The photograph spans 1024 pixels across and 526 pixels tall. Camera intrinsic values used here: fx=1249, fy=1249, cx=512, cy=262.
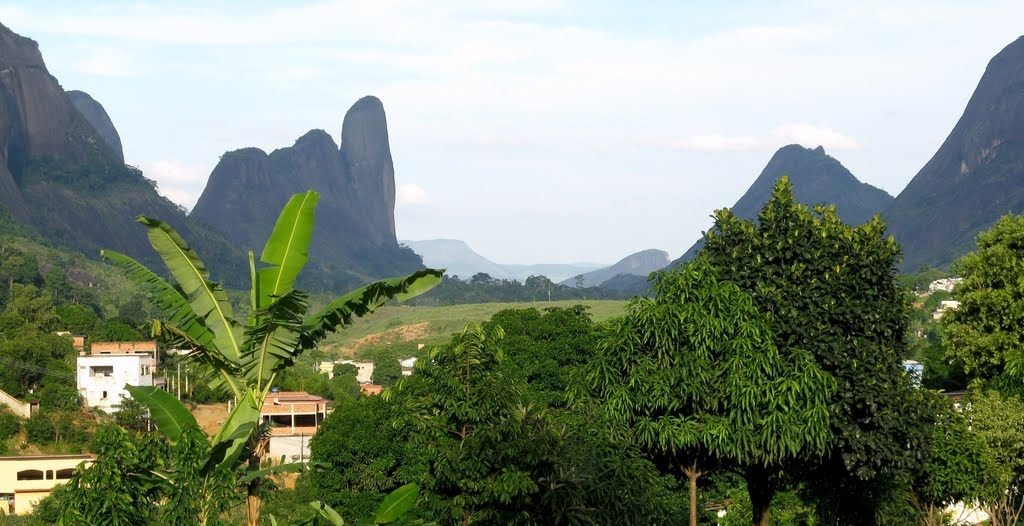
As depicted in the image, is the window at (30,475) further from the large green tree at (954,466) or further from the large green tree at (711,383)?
the large green tree at (954,466)

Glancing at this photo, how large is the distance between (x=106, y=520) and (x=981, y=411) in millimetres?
21211

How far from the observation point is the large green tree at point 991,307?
34.9 meters

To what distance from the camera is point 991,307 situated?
35.7 metres

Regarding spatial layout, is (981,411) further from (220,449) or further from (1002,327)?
(220,449)

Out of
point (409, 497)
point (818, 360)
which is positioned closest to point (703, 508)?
point (818, 360)

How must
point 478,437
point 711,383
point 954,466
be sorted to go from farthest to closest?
point 954,466, point 711,383, point 478,437

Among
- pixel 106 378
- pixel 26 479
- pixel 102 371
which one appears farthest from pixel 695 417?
pixel 102 371

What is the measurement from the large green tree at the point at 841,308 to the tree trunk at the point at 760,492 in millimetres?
1182

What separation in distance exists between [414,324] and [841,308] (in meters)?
154

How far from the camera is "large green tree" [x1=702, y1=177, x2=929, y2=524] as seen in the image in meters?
21.7

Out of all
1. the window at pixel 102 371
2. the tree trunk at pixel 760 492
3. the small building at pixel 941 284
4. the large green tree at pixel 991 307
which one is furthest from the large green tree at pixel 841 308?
the small building at pixel 941 284

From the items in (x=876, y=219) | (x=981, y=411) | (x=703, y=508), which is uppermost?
(x=876, y=219)

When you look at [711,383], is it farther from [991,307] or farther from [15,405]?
[15,405]

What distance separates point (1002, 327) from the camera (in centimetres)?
3572
